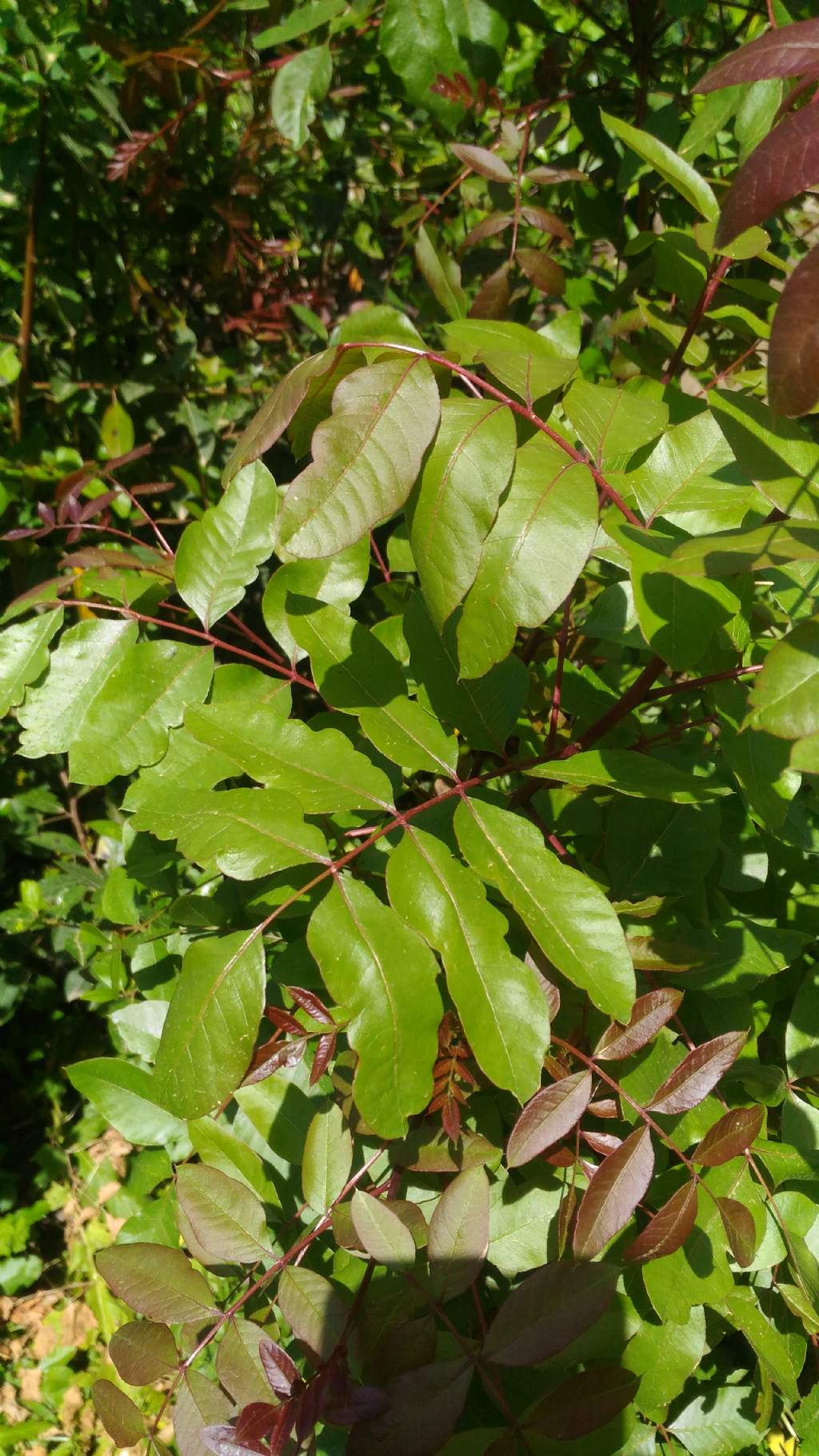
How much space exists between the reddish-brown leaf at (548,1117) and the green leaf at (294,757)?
316 mm

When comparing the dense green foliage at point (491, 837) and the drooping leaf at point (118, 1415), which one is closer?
the dense green foliage at point (491, 837)

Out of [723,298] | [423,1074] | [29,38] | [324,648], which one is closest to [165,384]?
[29,38]

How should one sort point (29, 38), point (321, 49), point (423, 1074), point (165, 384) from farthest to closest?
point (165, 384) < point (29, 38) < point (321, 49) < point (423, 1074)

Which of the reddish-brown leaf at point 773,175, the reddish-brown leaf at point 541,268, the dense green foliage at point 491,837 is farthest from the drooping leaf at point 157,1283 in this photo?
the reddish-brown leaf at point 541,268

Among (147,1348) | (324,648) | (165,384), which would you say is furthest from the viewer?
(165,384)

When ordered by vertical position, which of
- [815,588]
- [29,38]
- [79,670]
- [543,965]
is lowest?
[543,965]

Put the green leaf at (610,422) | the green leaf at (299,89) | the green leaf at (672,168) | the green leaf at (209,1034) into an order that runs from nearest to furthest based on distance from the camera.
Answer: the green leaf at (209,1034)
the green leaf at (610,422)
the green leaf at (672,168)
the green leaf at (299,89)

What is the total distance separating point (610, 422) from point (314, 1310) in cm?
92

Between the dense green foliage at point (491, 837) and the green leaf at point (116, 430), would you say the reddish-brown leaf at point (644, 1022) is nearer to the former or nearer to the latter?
the dense green foliage at point (491, 837)

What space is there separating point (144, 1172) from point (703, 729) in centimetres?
108

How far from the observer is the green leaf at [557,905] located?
2.68ft

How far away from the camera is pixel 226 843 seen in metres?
0.88

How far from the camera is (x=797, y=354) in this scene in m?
0.59

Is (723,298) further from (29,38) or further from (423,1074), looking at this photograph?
(29,38)
